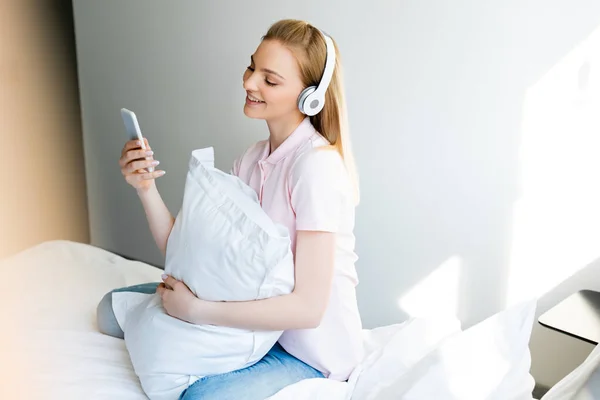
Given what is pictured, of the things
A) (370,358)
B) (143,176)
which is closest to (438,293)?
(370,358)

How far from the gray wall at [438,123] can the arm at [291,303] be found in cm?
44

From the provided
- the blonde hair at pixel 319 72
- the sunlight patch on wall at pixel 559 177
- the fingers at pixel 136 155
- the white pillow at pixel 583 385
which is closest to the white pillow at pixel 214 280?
the fingers at pixel 136 155

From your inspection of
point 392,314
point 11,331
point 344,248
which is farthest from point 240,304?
point 11,331

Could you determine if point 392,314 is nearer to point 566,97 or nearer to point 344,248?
point 344,248

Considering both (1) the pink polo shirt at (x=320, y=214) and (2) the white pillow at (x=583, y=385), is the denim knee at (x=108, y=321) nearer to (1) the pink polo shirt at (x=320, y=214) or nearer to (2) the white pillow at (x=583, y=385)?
(1) the pink polo shirt at (x=320, y=214)

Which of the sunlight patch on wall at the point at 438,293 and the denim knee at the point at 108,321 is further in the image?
the sunlight patch on wall at the point at 438,293

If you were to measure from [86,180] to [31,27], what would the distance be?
183 cm

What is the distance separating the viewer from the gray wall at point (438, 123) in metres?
1.23

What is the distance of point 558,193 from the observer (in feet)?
4.09

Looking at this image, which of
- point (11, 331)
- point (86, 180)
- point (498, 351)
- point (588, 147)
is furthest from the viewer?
point (86, 180)

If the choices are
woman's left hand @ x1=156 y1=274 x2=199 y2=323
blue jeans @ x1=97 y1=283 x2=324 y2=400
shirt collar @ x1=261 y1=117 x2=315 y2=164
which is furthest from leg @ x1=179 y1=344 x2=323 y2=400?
shirt collar @ x1=261 y1=117 x2=315 y2=164

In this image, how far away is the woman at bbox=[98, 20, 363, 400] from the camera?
3.29 feet

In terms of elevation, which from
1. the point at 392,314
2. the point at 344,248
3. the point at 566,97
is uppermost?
the point at 566,97

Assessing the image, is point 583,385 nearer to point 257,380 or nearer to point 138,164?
point 257,380
